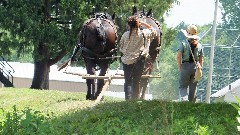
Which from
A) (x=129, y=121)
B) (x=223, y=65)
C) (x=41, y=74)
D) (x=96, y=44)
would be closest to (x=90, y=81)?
(x=96, y=44)

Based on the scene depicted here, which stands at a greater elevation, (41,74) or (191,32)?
(191,32)

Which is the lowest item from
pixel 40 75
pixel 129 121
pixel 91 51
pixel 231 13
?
pixel 40 75

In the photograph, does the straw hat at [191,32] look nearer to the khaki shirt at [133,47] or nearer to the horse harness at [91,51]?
the khaki shirt at [133,47]

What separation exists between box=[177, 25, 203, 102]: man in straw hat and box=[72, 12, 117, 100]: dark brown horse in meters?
3.41

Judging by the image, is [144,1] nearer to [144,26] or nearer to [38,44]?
[38,44]

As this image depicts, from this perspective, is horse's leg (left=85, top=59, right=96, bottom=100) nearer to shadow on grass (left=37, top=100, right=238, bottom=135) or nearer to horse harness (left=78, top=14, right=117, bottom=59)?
horse harness (left=78, top=14, right=117, bottom=59)

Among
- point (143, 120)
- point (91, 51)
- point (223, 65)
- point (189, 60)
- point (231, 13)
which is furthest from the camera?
point (231, 13)

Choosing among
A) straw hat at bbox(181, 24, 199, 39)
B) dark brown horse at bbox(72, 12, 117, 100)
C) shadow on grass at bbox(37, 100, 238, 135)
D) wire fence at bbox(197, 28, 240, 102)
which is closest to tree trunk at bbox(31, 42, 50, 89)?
wire fence at bbox(197, 28, 240, 102)

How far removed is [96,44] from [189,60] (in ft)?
12.5

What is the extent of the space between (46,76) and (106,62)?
16014mm

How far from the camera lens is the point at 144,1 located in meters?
30.9

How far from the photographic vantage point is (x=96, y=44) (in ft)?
54.9

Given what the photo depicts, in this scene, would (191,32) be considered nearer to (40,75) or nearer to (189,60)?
(189,60)

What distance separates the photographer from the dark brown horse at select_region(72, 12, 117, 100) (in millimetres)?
16600
